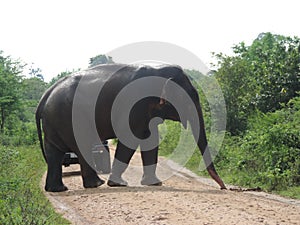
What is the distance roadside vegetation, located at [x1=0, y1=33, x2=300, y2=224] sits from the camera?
7.69 metres

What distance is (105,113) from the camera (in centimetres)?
942

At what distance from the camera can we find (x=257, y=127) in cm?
1312

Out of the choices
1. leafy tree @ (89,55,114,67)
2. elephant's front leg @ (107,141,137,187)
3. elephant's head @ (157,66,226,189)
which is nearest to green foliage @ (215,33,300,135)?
leafy tree @ (89,55,114,67)

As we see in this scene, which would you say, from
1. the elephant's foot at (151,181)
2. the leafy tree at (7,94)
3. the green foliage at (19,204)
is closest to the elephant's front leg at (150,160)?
the elephant's foot at (151,181)

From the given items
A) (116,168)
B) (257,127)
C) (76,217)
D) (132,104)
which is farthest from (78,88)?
(257,127)

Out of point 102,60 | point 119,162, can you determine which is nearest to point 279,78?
point 119,162

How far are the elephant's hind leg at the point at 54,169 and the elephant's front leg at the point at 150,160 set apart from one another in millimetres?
1632

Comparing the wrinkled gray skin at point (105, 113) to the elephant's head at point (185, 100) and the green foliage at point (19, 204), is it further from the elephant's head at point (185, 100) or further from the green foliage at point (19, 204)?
the green foliage at point (19, 204)

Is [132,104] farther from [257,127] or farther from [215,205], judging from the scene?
[257,127]

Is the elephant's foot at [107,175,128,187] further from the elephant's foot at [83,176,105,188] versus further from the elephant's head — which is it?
the elephant's head

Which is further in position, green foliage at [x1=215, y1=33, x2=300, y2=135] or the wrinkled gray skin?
green foliage at [x1=215, y1=33, x2=300, y2=135]

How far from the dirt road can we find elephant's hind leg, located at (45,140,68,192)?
0.40m

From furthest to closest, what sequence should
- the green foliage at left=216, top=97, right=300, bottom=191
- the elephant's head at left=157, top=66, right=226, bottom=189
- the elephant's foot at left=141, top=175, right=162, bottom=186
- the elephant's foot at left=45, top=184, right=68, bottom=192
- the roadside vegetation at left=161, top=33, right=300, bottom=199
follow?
the roadside vegetation at left=161, top=33, right=300, bottom=199
the green foliage at left=216, top=97, right=300, bottom=191
the elephant's foot at left=141, top=175, right=162, bottom=186
the elephant's foot at left=45, top=184, right=68, bottom=192
the elephant's head at left=157, top=66, right=226, bottom=189

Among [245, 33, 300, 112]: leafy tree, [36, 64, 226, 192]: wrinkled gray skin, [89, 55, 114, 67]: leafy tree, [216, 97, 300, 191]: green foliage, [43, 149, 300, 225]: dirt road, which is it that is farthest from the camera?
[245, 33, 300, 112]: leafy tree
